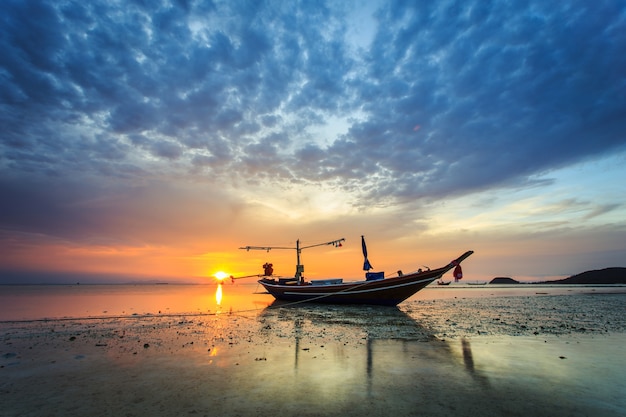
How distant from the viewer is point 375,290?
2881cm

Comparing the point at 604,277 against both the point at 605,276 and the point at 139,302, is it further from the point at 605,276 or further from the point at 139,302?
the point at 139,302

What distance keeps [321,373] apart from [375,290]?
22020 mm

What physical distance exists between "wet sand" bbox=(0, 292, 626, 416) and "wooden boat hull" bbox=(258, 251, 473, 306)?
12254 millimetres

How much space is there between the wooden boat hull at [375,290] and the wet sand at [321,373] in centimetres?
1225

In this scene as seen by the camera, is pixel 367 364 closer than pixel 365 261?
Yes

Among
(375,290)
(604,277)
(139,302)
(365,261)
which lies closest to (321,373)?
(375,290)

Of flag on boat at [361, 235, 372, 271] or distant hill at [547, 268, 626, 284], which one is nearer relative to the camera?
flag on boat at [361, 235, 372, 271]

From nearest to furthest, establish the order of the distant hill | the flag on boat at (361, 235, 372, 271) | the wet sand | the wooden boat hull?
the wet sand
the wooden boat hull
the flag on boat at (361, 235, 372, 271)
the distant hill

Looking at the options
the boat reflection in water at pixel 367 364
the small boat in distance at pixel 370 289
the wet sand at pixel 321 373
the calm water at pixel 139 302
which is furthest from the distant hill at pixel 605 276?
the boat reflection in water at pixel 367 364

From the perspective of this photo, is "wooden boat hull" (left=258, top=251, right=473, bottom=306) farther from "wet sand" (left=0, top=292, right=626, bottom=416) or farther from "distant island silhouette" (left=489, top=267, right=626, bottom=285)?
"distant island silhouette" (left=489, top=267, right=626, bottom=285)

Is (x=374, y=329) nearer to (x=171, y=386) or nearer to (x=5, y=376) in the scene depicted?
(x=171, y=386)

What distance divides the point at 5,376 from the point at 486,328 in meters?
18.6

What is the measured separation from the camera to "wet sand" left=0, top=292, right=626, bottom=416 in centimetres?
577

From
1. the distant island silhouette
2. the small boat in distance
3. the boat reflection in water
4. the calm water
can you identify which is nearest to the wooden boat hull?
the small boat in distance
